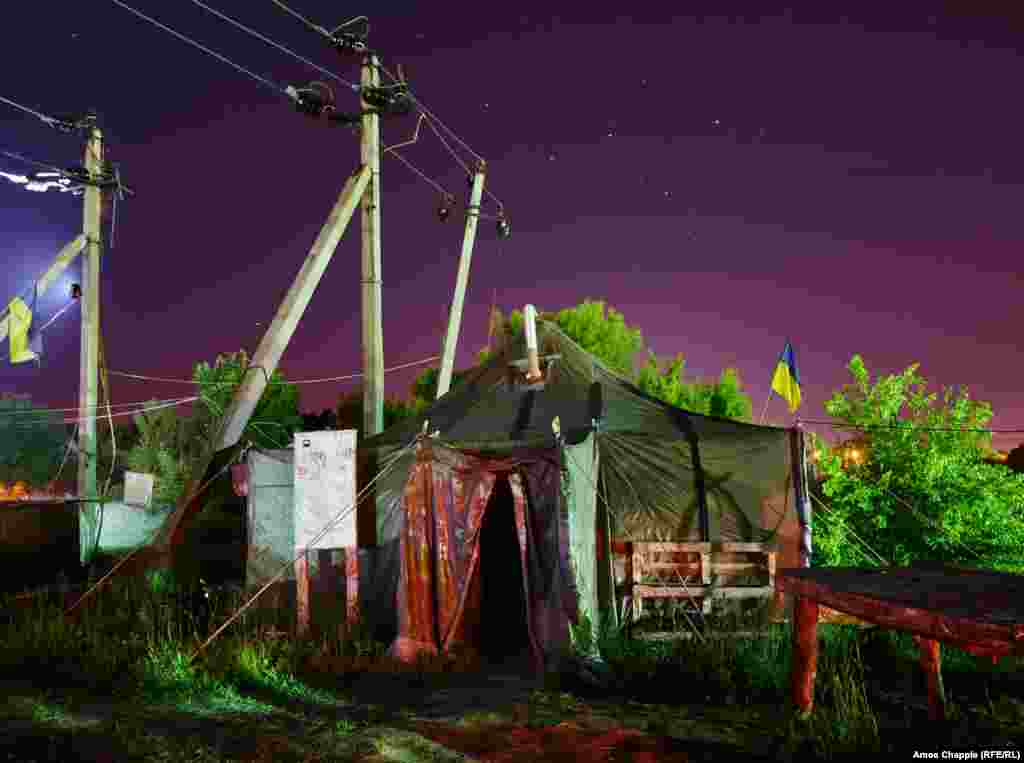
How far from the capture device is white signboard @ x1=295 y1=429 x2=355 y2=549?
8625 mm

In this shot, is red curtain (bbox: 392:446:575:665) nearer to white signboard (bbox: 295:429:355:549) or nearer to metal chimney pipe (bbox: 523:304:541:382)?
white signboard (bbox: 295:429:355:549)

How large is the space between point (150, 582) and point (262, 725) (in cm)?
571

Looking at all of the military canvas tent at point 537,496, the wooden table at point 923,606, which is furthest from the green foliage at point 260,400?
the wooden table at point 923,606

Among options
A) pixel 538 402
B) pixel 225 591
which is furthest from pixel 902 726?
pixel 225 591

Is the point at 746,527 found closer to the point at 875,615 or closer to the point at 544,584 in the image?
the point at 544,584

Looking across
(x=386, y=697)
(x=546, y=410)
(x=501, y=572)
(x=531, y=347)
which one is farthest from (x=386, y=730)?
(x=531, y=347)

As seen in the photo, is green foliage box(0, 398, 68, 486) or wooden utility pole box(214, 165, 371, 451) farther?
green foliage box(0, 398, 68, 486)

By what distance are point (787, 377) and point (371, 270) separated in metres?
7.17

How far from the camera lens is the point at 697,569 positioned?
9844 mm

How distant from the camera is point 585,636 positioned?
7.61 metres

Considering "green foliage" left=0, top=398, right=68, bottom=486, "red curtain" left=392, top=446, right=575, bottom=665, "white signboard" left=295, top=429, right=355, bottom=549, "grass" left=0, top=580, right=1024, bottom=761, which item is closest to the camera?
"grass" left=0, top=580, right=1024, bottom=761

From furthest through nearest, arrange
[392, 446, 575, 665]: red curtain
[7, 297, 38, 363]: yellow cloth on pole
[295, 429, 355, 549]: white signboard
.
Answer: [7, 297, 38, 363]: yellow cloth on pole < [295, 429, 355, 549]: white signboard < [392, 446, 575, 665]: red curtain

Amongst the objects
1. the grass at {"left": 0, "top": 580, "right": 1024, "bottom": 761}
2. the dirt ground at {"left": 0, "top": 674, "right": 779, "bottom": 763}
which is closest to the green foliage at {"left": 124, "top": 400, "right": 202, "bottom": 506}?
the grass at {"left": 0, "top": 580, "right": 1024, "bottom": 761}

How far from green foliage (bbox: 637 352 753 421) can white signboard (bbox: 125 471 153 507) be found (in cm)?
1617
